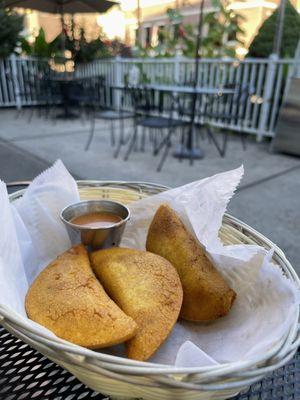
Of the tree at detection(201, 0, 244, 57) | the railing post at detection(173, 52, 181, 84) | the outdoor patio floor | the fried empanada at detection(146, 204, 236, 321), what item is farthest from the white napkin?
the tree at detection(201, 0, 244, 57)

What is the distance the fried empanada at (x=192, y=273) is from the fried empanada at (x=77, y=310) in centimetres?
21

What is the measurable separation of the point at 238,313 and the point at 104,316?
1.13ft

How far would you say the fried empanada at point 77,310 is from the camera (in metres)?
0.57

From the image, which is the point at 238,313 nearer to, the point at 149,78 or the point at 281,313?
the point at 281,313

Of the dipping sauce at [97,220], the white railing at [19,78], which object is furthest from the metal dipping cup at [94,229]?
the white railing at [19,78]

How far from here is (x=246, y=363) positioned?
1.54ft

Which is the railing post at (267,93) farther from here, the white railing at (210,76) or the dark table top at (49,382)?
the dark table top at (49,382)

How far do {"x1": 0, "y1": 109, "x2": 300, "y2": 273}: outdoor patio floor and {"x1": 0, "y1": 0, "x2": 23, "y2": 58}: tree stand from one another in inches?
139

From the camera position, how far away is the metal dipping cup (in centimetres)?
89

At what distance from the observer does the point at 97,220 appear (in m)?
0.98

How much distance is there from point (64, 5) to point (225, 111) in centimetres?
468

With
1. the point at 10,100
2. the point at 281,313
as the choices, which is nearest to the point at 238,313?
the point at 281,313

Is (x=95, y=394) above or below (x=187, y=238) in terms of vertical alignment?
below

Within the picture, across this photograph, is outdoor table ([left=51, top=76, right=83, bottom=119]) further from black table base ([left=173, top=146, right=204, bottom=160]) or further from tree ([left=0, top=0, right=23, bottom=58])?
black table base ([left=173, top=146, right=204, bottom=160])
